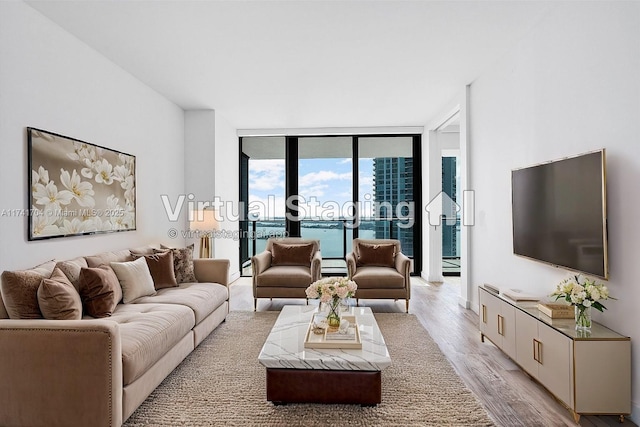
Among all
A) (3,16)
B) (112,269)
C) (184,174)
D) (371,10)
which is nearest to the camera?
(3,16)

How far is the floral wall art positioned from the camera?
9.29ft

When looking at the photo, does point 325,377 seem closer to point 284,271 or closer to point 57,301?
point 57,301

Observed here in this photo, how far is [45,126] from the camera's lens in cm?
291

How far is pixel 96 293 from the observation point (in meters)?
2.72

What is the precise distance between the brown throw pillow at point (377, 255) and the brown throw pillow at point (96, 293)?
10.2 ft

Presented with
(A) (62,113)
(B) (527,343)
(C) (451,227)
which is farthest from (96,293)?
(C) (451,227)

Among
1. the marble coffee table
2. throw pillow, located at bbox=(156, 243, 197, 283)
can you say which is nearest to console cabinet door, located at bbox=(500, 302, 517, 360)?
the marble coffee table

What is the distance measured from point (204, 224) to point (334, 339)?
3105 mm

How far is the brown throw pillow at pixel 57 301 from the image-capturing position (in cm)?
232

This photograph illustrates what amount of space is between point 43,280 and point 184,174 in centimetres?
341

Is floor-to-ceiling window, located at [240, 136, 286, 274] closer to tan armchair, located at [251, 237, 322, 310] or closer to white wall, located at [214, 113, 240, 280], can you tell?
white wall, located at [214, 113, 240, 280]

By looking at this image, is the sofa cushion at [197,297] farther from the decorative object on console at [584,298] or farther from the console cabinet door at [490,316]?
the decorative object on console at [584,298]

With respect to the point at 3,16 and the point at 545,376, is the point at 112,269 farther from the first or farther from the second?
the point at 545,376

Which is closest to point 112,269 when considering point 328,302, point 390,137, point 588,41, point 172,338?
point 172,338
